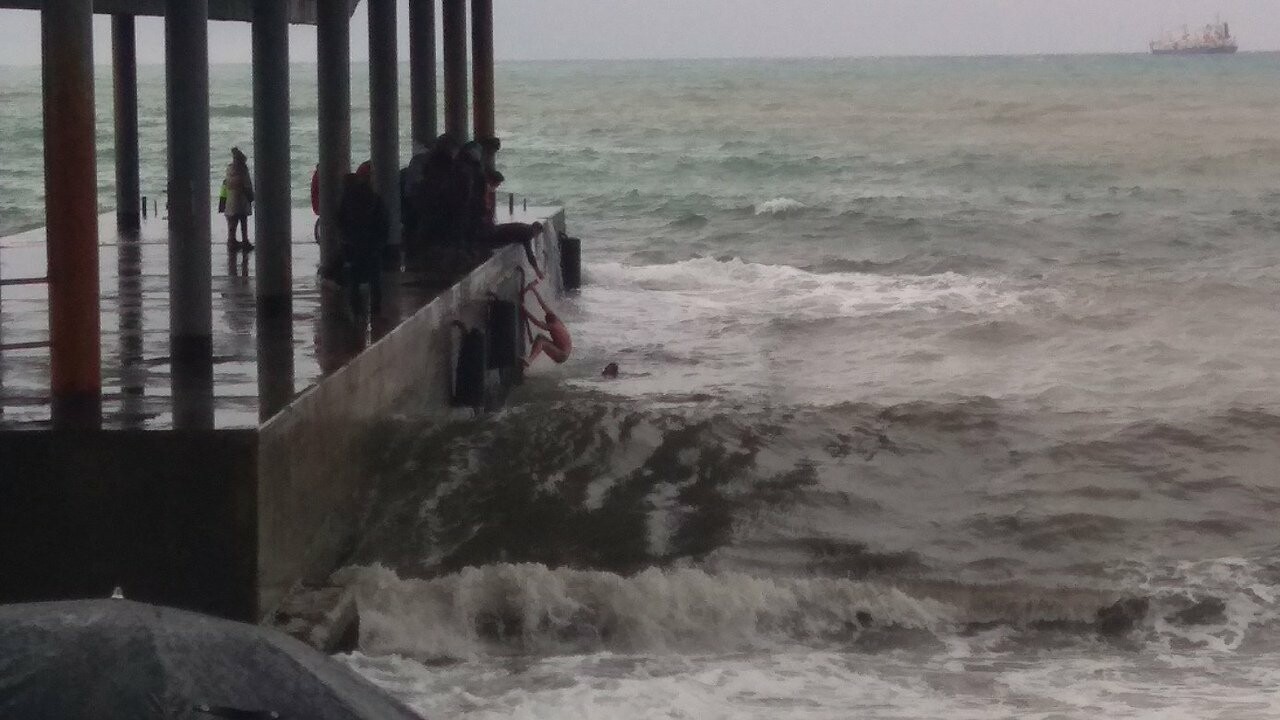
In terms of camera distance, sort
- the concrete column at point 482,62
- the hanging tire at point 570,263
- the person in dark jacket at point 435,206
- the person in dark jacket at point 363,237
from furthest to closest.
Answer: the hanging tire at point 570,263 → the concrete column at point 482,62 → the person in dark jacket at point 435,206 → the person in dark jacket at point 363,237

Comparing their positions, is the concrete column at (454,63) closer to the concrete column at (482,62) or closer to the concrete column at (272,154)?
the concrete column at (482,62)

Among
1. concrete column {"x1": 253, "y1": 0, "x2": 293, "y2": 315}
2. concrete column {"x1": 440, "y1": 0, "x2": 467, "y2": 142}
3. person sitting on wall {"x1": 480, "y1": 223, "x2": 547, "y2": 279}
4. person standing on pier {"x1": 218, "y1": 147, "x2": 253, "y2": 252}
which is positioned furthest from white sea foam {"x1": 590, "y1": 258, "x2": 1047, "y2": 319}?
concrete column {"x1": 253, "y1": 0, "x2": 293, "y2": 315}

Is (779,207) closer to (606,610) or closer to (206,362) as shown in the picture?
(206,362)

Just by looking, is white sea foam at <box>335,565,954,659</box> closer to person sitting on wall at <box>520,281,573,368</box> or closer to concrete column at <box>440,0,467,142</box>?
person sitting on wall at <box>520,281,573,368</box>

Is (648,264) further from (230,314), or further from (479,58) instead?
(230,314)

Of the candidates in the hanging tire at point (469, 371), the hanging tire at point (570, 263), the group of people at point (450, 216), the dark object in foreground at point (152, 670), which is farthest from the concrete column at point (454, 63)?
the dark object in foreground at point (152, 670)

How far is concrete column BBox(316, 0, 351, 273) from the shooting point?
15078 mm

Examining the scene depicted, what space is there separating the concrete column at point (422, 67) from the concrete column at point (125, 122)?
11.0ft

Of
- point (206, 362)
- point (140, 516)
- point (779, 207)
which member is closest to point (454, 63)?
point (206, 362)

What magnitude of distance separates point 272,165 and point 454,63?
9.87 meters

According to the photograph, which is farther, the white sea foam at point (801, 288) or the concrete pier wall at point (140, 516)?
the white sea foam at point (801, 288)

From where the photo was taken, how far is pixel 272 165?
43.3 ft

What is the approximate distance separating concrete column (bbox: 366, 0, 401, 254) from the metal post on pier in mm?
2501

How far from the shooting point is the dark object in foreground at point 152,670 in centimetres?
362
